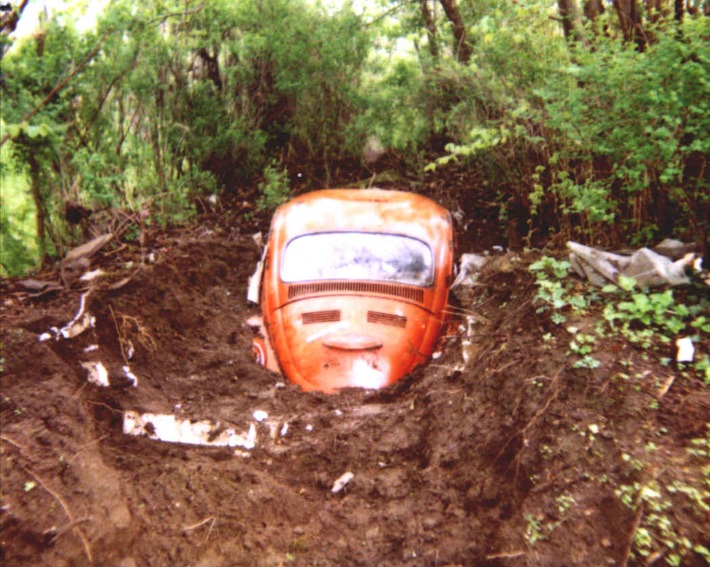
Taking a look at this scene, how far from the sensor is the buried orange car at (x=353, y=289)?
5.37m

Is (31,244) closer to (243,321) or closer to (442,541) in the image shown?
(243,321)

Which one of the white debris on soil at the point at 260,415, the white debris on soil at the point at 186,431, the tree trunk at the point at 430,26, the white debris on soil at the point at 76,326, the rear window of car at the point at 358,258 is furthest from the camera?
the tree trunk at the point at 430,26

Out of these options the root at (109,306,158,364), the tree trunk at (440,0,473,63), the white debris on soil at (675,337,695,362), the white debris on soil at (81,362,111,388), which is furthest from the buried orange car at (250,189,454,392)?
the tree trunk at (440,0,473,63)

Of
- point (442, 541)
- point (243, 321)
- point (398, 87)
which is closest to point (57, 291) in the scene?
point (243, 321)

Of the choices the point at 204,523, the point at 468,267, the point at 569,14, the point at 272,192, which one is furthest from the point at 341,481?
the point at 272,192

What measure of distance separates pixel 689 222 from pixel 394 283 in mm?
2540

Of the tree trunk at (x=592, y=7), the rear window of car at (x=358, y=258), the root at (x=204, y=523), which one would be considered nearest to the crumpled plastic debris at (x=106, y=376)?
the rear window of car at (x=358, y=258)

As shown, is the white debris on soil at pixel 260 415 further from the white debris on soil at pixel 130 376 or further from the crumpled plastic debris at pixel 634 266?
the crumpled plastic debris at pixel 634 266

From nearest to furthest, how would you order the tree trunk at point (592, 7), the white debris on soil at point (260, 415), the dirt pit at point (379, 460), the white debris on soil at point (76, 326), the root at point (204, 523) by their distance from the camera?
the dirt pit at point (379, 460)
the root at point (204, 523)
the white debris on soil at point (260, 415)
the white debris on soil at point (76, 326)
the tree trunk at point (592, 7)

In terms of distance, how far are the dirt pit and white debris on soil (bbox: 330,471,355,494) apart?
16 mm

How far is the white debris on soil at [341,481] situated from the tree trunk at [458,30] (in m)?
7.19

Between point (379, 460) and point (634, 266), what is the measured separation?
2292 millimetres

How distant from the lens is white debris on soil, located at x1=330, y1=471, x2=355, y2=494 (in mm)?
4062

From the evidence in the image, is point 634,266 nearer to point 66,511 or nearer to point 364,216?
point 364,216
